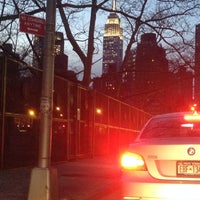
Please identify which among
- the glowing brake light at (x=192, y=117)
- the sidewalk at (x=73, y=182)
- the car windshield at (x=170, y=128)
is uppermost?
the glowing brake light at (x=192, y=117)

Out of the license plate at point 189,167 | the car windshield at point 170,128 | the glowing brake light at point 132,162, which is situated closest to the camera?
the license plate at point 189,167

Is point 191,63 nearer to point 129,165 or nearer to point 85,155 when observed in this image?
point 85,155

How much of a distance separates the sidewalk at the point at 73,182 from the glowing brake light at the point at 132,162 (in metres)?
3.46

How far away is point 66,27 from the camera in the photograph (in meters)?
28.7

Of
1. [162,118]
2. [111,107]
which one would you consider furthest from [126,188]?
[111,107]

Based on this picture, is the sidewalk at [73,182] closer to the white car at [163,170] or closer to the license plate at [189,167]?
the white car at [163,170]

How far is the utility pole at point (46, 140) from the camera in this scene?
31.4ft

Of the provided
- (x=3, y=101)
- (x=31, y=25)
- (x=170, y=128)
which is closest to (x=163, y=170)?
(x=170, y=128)

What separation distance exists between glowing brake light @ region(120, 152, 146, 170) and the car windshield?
89 centimetres

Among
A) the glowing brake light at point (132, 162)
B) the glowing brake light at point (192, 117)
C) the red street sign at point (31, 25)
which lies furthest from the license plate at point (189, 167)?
the red street sign at point (31, 25)

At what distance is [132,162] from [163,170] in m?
0.43

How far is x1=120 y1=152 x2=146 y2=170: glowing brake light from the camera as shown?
7215 mm

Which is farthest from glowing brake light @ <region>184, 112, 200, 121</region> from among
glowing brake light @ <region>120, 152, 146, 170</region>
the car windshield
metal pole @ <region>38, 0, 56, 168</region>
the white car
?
metal pole @ <region>38, 0, 56, 168</region>

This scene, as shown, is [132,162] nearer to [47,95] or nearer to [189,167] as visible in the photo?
[189,167]
